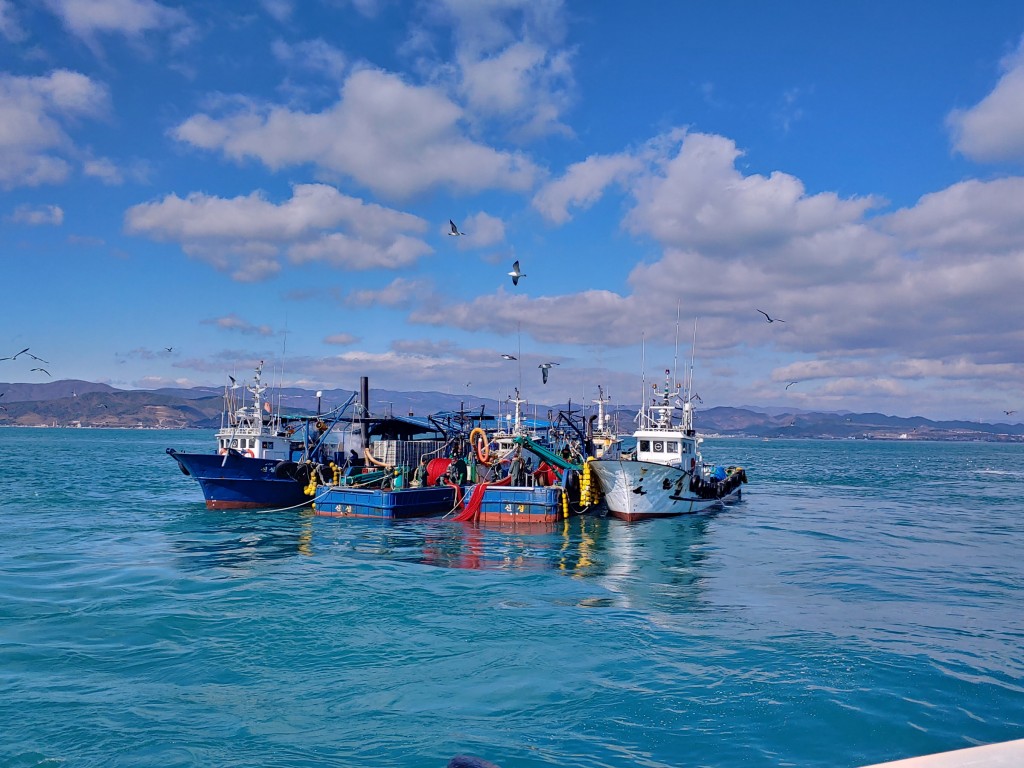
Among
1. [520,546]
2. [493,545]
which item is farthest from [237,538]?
[520,546]

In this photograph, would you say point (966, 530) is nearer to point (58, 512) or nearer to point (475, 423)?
point (475, 423)

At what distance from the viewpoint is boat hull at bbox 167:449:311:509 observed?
124ft

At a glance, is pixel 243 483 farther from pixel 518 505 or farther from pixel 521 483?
pixel 518 505

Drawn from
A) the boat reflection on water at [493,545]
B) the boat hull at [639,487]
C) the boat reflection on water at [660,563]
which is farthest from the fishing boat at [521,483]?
the boat reflection on water at [660,563]

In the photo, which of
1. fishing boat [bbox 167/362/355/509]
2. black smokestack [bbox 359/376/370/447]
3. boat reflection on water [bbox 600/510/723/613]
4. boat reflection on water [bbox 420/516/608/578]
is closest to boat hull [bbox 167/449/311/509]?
fishing boat [bbox 167/362/355/509]

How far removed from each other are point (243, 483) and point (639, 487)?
2213 cm

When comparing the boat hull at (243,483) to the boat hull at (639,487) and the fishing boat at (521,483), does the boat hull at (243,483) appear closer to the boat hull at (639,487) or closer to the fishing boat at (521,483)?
the fishing boat at (521,483)

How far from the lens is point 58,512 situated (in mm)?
38031

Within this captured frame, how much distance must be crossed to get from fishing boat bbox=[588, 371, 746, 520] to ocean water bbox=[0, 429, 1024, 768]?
6.69 meters

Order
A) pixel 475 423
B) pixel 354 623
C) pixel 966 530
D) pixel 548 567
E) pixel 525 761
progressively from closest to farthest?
pixel 525 761
pixel 354 623
pixel 548 567
pixel 966 530
pixel 475 423

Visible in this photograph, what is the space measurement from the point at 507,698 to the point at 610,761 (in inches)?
102

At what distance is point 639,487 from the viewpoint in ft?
120

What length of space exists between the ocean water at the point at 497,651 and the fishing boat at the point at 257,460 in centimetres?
826

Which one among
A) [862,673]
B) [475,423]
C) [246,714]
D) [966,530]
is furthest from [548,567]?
[475,423]
